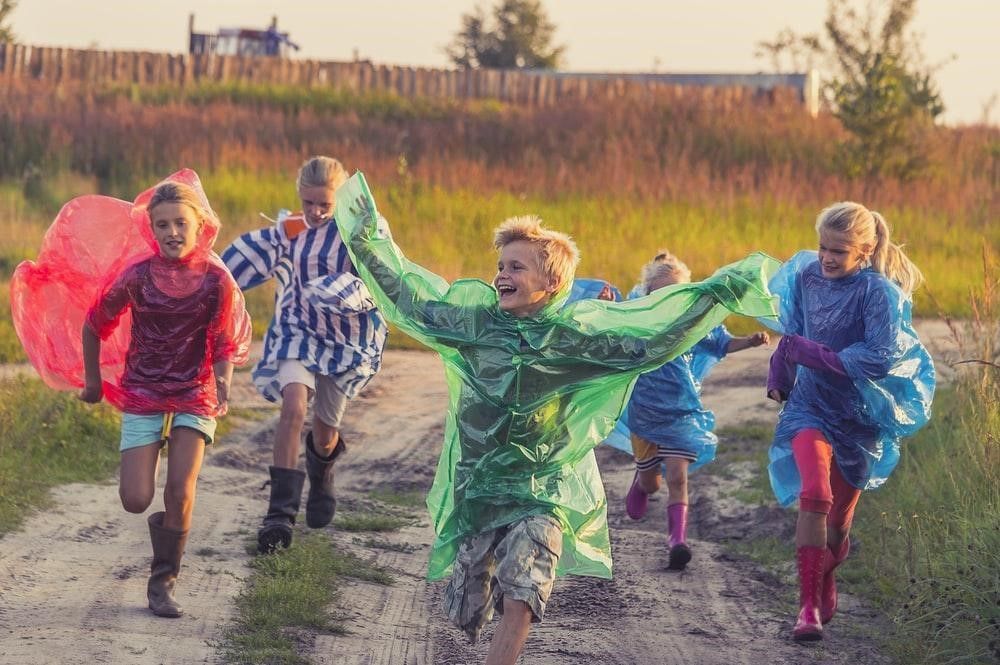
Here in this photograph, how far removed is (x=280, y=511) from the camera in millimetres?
7398

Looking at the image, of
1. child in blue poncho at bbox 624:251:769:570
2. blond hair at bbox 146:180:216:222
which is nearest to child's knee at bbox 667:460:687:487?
child in blue poncho at bbox 624:251:769:570

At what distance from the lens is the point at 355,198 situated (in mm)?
5766

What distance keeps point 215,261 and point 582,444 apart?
77.8 inches

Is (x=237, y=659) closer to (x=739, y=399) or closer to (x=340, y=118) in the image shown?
(x=739, y=399)

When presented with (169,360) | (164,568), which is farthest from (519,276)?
(164,568)

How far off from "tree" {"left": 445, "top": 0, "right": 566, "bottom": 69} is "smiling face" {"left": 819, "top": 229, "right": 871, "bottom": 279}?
46911mm

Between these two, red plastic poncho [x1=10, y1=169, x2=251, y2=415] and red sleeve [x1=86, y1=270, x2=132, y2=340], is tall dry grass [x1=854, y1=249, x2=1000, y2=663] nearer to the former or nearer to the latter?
red plastic poncho [x1=10, y1=169, x2=251, y2=415]

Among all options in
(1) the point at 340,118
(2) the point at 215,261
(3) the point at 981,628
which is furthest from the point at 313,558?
(1) the point at 340,118

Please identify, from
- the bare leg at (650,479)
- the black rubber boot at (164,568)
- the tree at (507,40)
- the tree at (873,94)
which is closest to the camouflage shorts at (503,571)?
the black rubber boot at (164,568)

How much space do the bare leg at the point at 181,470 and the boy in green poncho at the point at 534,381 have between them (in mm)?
1311

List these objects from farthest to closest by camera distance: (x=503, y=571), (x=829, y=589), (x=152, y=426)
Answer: (x=829, y=589), (x=152, y=426), (x=503, y=571)

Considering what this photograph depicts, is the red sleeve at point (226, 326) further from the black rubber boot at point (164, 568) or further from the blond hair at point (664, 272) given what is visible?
the blond hair at point (664, 272)

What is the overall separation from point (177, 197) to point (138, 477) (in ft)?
3.72

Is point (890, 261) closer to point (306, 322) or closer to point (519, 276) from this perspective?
point (519, 276)
